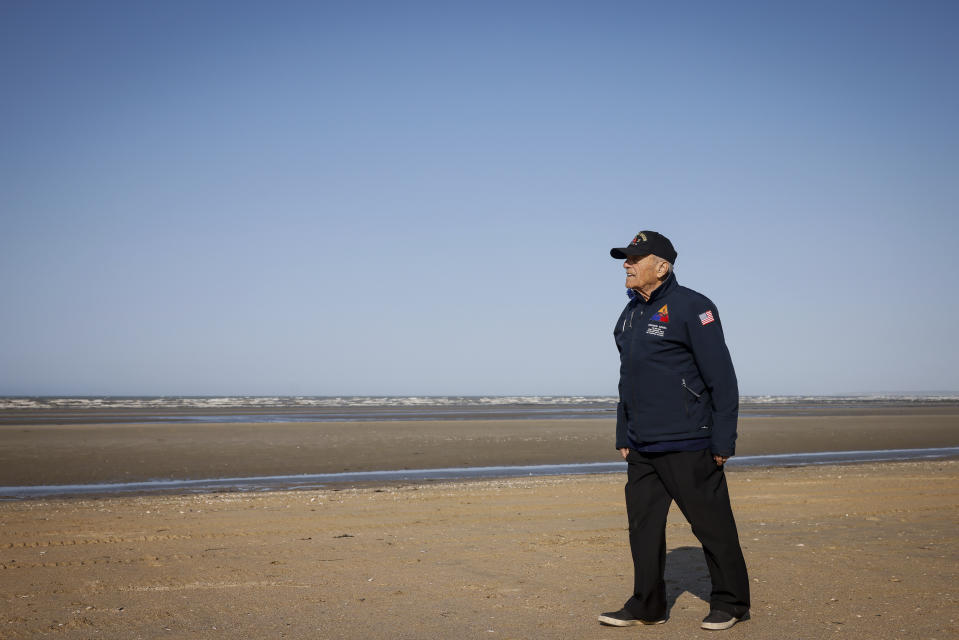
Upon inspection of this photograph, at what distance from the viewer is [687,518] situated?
431 cm

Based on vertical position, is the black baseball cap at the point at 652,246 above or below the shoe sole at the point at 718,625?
above

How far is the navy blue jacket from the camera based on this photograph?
4188 mm

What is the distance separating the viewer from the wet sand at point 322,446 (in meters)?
15.5

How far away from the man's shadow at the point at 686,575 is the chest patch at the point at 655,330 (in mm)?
1665

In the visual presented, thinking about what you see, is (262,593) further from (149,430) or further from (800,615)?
(149,430)

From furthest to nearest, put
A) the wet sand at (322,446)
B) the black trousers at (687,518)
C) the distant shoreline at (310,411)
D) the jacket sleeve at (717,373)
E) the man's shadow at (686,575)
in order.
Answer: the distant shoreline at (310,411), the wet sand at (322,446), the man's shadow at (686,575), the black trousers at (687,518), the jacket sleeve at (717,373)

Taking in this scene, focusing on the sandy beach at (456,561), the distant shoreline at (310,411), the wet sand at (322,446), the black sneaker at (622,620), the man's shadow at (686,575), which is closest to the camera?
the black sneaker at (622,620)

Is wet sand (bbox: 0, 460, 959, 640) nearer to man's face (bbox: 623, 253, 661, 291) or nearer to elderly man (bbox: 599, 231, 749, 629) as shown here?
elderly man (bbox: 599, 231, 749, 629)

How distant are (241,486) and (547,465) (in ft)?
20.9

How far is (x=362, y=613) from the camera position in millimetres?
4707

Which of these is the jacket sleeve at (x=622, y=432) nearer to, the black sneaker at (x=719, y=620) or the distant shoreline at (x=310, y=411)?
the black sneaker at (x=719, y=620)

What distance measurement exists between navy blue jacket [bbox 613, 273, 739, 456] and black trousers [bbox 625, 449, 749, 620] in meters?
0.15

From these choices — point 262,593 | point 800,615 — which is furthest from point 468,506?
point 800,615

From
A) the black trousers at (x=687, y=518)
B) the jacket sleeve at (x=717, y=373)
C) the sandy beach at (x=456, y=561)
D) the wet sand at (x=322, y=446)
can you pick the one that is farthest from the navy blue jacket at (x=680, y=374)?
the wet sand at (x=322, y=446)
